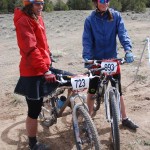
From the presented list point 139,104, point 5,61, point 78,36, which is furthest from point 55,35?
point 139,104

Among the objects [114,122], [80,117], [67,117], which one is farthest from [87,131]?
[67,117]

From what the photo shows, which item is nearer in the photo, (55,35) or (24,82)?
(24,82)

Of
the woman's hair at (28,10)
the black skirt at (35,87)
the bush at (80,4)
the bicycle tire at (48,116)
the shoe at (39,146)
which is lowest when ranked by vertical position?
the bush at (80,4)

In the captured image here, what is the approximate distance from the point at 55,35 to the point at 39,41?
33.1 ft

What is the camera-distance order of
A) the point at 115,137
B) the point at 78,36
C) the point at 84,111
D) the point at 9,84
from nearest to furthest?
the point at 84,111 < the point at 115,137 < the point at 9,84 < the point at 78,36

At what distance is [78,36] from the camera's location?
43.1ft

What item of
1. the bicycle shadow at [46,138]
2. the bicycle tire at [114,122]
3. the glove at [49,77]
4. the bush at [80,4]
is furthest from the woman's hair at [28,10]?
the bush at [80,4]

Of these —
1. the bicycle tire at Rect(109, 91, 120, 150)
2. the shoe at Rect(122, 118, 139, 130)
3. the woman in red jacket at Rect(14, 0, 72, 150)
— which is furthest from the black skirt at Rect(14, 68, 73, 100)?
the shoe at Rect(122, 118, 139, 130)

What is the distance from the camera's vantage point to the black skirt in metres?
A: 3.77

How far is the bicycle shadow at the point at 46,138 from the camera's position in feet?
14.3

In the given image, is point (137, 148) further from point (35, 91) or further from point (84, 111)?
point (35, 91)

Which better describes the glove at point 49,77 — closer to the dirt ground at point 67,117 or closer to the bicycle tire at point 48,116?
the bicycle tire at point 48,116

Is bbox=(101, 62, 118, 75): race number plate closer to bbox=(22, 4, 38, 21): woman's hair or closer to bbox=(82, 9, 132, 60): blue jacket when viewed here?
bbox=(82, 9, 132, 60): blue jacket

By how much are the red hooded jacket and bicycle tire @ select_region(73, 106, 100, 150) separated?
609 mm
